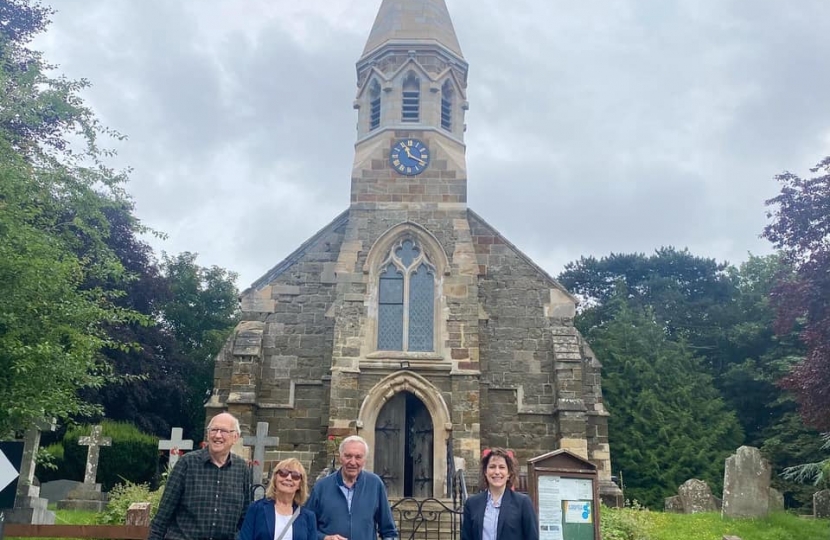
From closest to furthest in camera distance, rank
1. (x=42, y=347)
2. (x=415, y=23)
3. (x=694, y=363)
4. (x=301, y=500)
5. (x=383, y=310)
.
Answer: (x=301, y=500), (x=42, y=347), (x=383, y=310), (x=415, y=23), (x=694, y=363)

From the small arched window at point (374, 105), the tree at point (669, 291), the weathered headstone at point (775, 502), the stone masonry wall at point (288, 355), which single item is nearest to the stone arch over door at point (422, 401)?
the stone masonry wall at point (288, 355)

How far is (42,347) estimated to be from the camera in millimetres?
9562

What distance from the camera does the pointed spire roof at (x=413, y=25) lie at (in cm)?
2066

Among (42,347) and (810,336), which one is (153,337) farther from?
(810,336)

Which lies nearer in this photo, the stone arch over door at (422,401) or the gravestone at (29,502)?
the gravestone at (29,502)

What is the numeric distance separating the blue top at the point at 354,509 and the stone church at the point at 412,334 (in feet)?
34.3

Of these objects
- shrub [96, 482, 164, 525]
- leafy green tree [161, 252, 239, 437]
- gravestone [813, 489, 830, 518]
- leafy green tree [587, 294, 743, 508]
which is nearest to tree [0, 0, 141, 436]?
shrub [96, 482, 164, 525]

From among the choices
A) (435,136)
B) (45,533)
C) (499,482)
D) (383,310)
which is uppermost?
(435,136)

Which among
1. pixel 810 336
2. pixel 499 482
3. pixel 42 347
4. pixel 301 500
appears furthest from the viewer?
pixel 810 336

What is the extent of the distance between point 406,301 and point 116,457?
1091 cm

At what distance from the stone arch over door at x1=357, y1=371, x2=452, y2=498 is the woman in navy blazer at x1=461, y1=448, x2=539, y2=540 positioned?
10.8m

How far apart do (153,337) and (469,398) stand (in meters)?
16.5

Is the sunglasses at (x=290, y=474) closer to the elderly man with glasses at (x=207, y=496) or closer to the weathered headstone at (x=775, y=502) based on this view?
the elderly man with glasses at (x=207, y=496)

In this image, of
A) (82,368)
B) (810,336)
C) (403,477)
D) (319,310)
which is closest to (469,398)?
(403,477)
